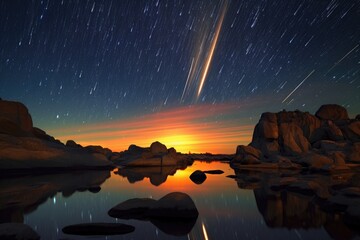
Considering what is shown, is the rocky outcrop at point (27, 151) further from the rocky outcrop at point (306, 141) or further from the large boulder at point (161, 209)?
the rocky outcrop at point (306, 141)

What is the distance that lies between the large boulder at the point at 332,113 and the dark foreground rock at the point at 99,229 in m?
87.5

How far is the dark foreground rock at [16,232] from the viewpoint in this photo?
10070 millimetres

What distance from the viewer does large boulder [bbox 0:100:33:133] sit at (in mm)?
54375

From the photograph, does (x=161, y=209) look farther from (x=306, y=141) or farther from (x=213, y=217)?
(x=306, y=141)

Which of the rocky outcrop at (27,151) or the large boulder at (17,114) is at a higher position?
the large boulder at (17,114)

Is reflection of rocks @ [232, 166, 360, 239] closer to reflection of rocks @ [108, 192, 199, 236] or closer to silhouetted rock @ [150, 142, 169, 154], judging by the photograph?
reflection of rocks @ [108, 192, 199, 236]

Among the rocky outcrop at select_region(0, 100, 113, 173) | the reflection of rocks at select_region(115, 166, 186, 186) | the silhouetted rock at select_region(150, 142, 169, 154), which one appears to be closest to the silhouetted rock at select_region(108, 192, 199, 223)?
the reflection of rocks at select_region(115, 166, 186, 186)

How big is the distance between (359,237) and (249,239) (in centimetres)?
438

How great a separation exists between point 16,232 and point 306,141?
71487 mm

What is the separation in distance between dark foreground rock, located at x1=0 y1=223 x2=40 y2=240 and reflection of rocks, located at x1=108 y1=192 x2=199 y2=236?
18.3ft

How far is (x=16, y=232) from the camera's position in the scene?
10.3 meters

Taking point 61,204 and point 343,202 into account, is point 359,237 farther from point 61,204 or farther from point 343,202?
point 61,204

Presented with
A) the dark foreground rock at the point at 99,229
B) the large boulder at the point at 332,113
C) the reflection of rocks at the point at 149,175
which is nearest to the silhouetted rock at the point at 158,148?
the reflection of rocks at the point at 149,175

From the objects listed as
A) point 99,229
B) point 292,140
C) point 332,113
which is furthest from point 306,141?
point 99,229
